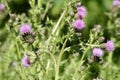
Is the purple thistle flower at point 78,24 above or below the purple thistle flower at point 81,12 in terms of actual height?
below

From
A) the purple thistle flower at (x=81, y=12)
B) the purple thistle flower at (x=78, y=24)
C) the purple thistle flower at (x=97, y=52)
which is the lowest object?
the purple thistle flower at (x=97, y=52)

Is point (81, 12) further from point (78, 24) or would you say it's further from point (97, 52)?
point (97, 52)

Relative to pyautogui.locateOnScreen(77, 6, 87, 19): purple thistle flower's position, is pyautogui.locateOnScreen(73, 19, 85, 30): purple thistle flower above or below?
below

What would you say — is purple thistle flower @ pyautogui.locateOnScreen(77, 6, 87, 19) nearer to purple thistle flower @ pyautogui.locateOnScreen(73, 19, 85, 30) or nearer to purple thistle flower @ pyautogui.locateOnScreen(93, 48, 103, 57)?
purple thistle flower @ pyautogui.locateOnScreen(73, 19, 85, 30)

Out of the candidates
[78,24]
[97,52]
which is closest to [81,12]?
[78,24]

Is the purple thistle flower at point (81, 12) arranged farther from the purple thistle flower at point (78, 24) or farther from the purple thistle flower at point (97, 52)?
the purple thistle flower at point (97, 52)

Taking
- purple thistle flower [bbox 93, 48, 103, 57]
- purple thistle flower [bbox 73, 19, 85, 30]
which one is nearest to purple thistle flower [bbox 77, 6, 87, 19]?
purple thistle flower [bbox 73, 19, 85, 30]

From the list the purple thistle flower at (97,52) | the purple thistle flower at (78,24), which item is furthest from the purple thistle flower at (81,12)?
the purple thistle flower at (97,52)

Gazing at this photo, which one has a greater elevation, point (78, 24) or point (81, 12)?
point (81, 12)

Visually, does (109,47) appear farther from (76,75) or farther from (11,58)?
(11,58)

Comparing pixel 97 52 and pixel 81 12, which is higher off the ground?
pixel 81 12

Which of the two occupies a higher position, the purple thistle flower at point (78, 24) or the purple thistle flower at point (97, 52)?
the purple thistle flower at point (78, 24)
